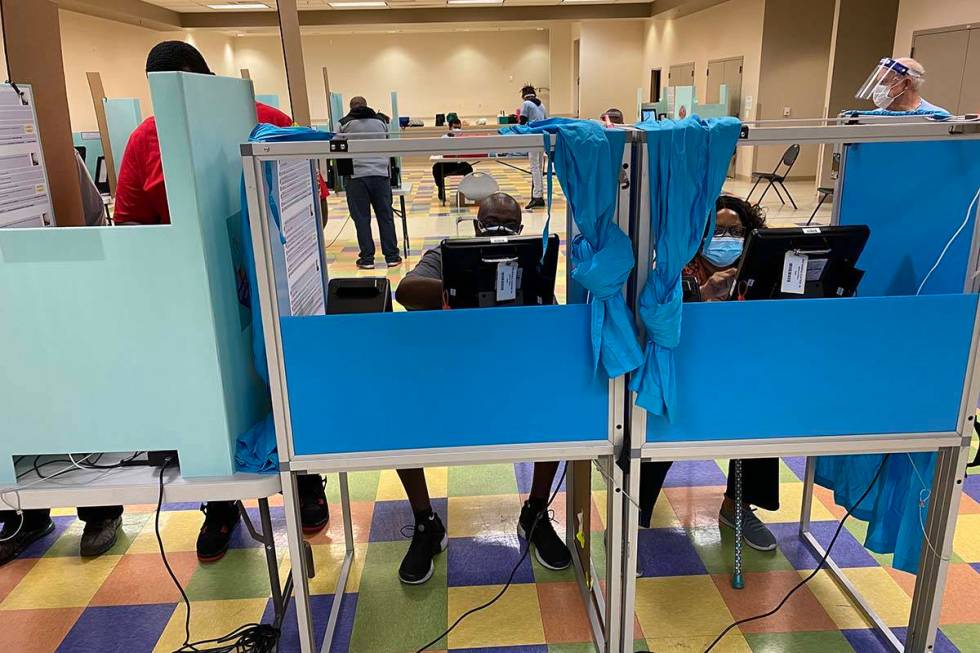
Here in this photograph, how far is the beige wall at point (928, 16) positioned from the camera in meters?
6.48

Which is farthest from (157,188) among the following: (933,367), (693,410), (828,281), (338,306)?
(933,367)

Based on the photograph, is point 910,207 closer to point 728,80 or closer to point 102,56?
point 728,80

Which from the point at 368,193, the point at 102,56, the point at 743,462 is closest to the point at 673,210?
the point at 743,462

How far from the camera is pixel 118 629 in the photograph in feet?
6.65

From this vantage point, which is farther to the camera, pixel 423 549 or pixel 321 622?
pixel 423 549

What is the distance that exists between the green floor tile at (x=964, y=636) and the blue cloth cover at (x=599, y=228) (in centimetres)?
131

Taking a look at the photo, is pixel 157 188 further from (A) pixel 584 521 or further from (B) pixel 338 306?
(A) pixel 584 521

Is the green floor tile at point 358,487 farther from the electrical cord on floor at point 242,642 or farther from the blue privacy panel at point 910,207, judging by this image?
the blue privacy panel at point 910,207

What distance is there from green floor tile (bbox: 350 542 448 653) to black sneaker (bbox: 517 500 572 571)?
0.30 m

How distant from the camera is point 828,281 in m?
1.71

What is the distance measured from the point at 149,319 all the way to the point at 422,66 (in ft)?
57.6

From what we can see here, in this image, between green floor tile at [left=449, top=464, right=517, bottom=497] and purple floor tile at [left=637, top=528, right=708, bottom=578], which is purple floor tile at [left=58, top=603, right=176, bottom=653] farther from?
purple floor tile at [left=637, top=528, right=708, bottom=578]

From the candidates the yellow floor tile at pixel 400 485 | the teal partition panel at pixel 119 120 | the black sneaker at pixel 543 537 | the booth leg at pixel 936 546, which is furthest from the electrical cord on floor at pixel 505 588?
the teal partition panel at pixel 119 120

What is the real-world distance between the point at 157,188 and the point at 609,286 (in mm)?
1284
